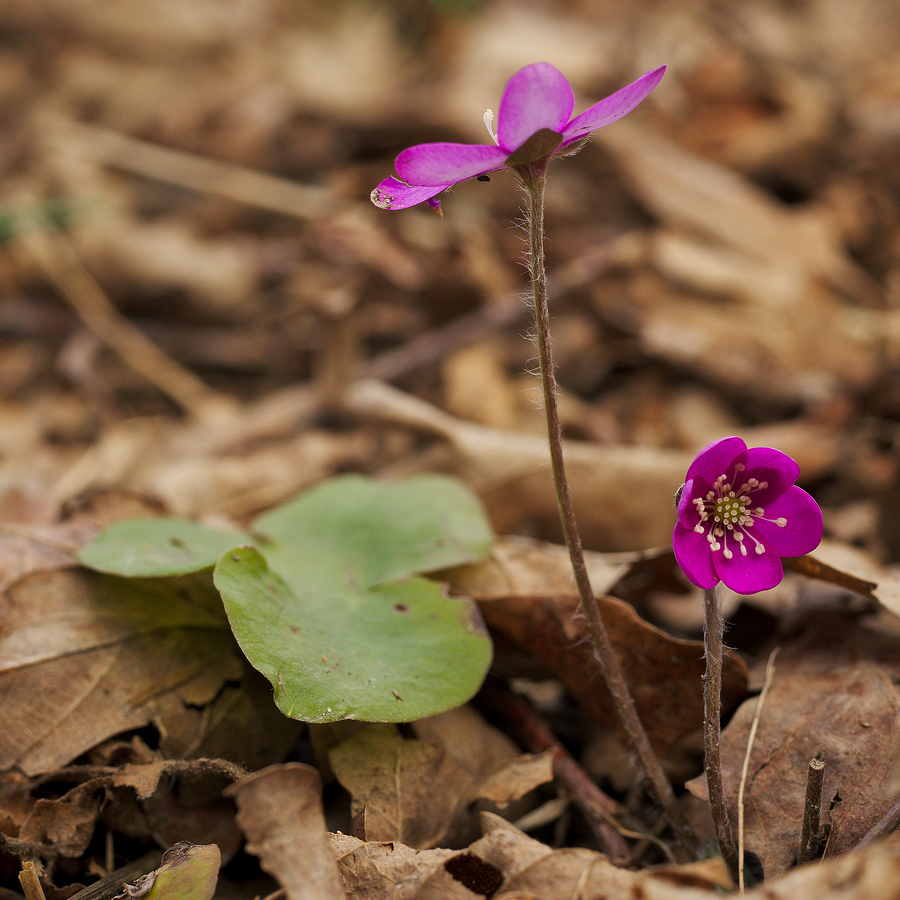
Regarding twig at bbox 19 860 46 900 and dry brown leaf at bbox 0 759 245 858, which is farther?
dry brown leaf at bbox 0 759 245 858

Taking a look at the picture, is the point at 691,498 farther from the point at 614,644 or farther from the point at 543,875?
the point at 543,875

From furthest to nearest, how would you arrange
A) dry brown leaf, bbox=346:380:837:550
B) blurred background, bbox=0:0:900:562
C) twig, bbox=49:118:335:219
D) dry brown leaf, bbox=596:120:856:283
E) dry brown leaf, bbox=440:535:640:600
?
1. twig, bbox=49:118:335:219
2. dry brown leaf, bbox=596:120:856:283
3. blurred background, bbox=0:0:900:562
4. dry brown leaf, bbox=346:380:837:550
5. dry brown leaf, bbox=440:535:640:600

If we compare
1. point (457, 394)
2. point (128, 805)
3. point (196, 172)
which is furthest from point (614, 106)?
point (196, 172)

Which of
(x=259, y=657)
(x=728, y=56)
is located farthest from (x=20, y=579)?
(x=728, y=56)

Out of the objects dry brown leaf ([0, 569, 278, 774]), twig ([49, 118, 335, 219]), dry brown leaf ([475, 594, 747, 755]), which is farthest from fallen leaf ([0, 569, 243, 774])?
twig ([49, 118, 335, 219])

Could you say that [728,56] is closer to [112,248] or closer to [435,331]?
[435,331]

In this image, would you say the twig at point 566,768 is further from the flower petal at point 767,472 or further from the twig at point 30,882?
the twig at point 30,882

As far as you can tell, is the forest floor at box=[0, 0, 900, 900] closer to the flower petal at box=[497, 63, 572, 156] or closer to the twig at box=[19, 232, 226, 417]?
the twig at box=[19, 232, 226, 417]

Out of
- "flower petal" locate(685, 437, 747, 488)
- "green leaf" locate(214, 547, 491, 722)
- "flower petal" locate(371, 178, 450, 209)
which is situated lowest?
"green leaf" locate(214, 547, 491, 722)
